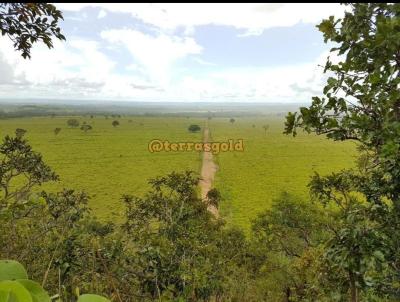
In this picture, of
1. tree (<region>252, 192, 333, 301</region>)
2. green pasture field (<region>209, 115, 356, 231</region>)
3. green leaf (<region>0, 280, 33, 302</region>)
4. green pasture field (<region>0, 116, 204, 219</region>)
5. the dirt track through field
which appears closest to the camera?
green leaf (<region>0, 280, 33, 302</region>)

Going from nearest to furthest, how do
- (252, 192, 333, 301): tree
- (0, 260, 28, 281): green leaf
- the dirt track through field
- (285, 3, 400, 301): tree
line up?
(0, 260, 28, 281): green leaf, (285, 3, 400, 301): tree, (252, 192, 333, 301): tree, the dirt track through field

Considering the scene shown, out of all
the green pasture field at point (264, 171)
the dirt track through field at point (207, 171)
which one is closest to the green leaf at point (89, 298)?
the green pasture field at point (264, 171)

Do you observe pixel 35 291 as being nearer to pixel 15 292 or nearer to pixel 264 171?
pixel 15 292

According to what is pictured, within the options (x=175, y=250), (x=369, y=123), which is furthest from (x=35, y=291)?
(x=175, y=250)

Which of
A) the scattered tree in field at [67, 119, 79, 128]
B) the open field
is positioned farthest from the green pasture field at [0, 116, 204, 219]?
the scattered tree in field at [67, 119, 79, 128]

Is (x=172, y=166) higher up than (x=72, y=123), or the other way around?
(x=72, y=123)

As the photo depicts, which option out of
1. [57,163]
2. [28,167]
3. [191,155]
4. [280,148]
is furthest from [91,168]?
[28,167]

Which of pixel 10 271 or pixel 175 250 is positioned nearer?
pixel 10 271

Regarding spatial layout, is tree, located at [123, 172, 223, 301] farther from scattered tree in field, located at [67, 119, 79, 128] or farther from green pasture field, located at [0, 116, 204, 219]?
scattered tree in field, located at [67, 119, 79, 128]
